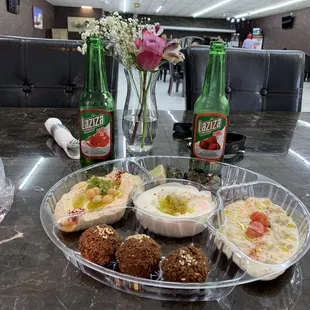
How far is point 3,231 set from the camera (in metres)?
0.58

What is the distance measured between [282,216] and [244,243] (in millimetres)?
137

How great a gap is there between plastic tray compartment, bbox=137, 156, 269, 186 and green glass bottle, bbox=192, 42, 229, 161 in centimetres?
2

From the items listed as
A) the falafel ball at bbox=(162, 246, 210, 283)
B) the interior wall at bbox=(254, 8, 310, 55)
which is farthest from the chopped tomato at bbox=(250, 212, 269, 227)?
the interior wall at bbox=(254, 8, 310, 55)

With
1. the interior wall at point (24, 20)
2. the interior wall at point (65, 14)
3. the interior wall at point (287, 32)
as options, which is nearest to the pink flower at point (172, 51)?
the interior wall at point (24, 20)

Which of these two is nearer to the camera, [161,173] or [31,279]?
[31,279]

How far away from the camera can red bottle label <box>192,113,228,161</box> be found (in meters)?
0.80

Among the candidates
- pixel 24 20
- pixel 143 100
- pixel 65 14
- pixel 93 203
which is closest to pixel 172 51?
pixel 143 100

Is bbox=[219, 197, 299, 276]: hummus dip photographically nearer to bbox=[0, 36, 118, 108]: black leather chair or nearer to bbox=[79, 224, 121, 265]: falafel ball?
bbox=[79, 224, 121, 265]: falafel ball

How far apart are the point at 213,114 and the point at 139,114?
0.24 meters

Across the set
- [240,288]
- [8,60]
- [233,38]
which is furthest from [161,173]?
[233,38]

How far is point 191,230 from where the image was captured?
60 cm

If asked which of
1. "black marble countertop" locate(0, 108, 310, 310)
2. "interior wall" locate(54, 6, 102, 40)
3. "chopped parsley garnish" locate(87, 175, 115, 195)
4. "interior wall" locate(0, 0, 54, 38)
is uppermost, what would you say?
"interior wall" locate(54, 6, 102, 40)

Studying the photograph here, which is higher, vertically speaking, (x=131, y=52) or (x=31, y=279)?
(x=131, y=52)

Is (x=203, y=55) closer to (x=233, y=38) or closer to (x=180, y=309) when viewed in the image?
(x=180, y=309)
